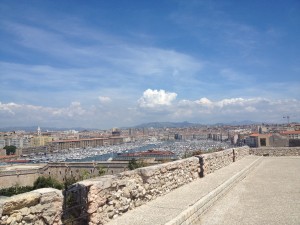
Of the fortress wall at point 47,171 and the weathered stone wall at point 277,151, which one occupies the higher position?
the weathered stone wall at point 277,151

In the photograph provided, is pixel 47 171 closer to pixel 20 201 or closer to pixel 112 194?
pixel 112 194

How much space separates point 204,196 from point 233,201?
3.22 ft

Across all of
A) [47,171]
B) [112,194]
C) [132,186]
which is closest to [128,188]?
[132,186]

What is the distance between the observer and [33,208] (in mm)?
4613

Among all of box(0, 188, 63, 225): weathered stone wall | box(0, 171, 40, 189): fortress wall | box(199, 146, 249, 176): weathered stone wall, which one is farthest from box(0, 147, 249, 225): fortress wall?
box(0, 171, 40, 189): fortress wall

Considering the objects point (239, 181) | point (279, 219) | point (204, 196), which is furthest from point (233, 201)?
point (239, 181)

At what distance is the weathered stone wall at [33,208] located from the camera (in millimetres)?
4285

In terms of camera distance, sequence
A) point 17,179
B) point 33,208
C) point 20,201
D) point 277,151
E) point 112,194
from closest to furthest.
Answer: point 20,201, point 33,208, point 112,194, point 277,151, point 17,179

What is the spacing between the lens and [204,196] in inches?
309

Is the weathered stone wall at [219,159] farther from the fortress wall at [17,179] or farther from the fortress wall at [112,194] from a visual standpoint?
the fortress wall at [17,179]

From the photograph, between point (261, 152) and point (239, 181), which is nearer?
point (239, 181)

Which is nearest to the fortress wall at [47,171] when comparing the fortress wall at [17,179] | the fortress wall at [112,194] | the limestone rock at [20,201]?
the fortress wall at [17,179]

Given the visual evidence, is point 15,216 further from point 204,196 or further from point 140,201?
point 204,196

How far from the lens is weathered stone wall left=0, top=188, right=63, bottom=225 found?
4.29 metres
